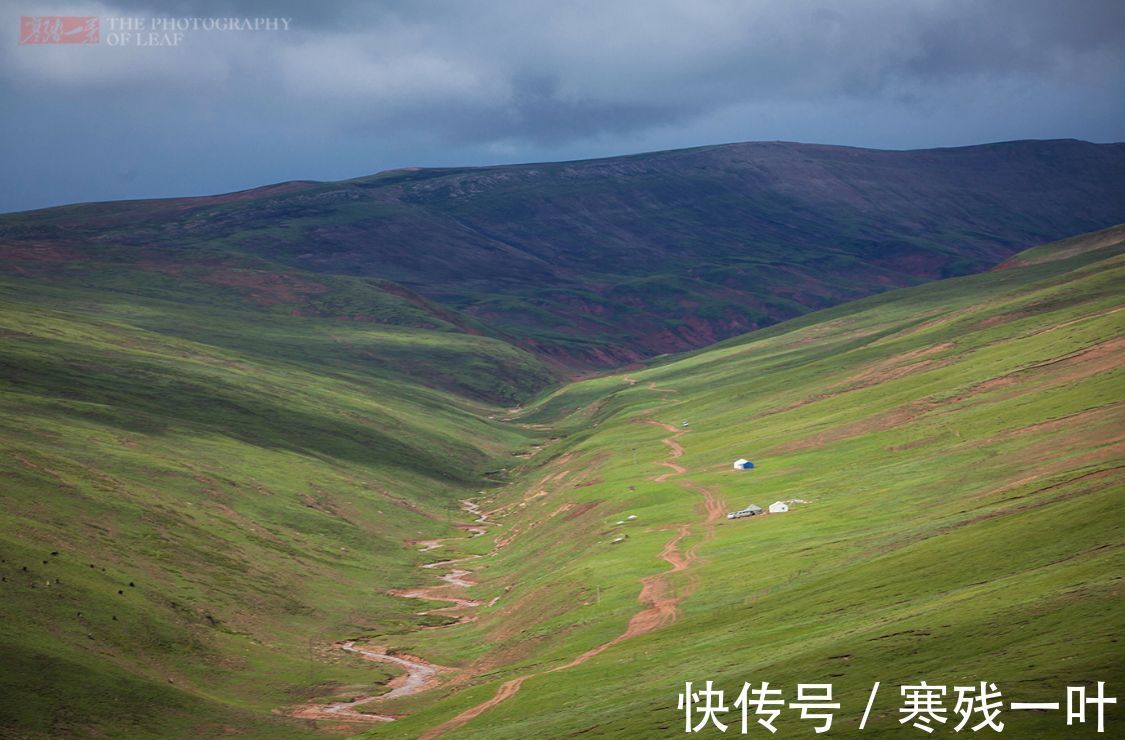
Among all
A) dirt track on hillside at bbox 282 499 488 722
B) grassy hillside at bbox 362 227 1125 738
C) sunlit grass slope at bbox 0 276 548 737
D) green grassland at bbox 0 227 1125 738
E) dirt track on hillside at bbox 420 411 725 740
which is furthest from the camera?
dirt track on hillside at bbox 282 499 488 722

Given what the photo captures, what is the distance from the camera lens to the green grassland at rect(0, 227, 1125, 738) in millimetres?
46281

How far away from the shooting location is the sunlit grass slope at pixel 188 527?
6325cm

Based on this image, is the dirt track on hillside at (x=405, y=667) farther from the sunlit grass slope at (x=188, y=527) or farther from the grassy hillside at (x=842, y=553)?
the grassy hillside at (x=842, y=553)

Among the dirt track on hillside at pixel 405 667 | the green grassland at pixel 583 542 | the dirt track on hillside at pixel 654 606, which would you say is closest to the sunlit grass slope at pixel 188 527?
the green grassland at pixel 583 542

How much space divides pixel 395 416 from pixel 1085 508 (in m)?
142

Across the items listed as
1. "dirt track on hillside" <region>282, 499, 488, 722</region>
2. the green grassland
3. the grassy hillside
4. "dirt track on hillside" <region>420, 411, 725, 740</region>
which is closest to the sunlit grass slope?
the green grassland

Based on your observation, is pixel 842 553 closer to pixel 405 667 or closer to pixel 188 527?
pixel 405 667

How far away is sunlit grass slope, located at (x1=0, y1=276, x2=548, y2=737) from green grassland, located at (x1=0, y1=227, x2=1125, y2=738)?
0.40m

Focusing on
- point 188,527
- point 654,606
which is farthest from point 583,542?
point 188,527

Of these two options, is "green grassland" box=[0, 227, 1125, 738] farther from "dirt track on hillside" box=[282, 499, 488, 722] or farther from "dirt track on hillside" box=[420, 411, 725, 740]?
"dirt track on hillside" box=[282, 499, 488, 722]

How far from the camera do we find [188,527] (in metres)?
97.6

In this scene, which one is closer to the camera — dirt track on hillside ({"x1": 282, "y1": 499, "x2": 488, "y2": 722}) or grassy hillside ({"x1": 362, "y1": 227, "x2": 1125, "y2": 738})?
grassy hillside ({"x1": 362, "y1": 227, "x2": 1125, "y2": 738})

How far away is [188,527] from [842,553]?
63.0 metres

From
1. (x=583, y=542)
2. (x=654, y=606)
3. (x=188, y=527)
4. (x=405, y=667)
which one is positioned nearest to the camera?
(x=654, y=606)
